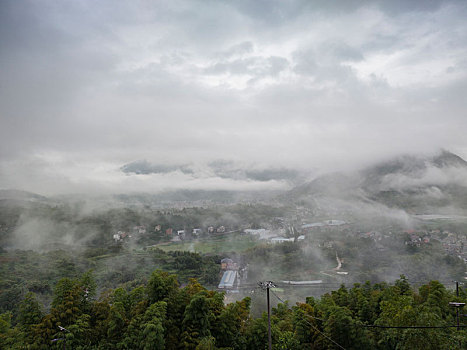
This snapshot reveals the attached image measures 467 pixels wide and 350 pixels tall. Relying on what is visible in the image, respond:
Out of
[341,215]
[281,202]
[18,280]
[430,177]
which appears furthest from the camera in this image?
[281,202]

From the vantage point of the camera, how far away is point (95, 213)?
5350 cm

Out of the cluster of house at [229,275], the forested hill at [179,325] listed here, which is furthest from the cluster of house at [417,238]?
the forested hill at [179,325]

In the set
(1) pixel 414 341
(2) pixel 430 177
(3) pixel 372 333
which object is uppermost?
(2) pixel 430 177

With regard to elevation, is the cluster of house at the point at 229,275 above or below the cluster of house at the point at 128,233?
below

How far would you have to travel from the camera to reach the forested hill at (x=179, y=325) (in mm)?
10641

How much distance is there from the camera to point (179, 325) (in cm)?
1191

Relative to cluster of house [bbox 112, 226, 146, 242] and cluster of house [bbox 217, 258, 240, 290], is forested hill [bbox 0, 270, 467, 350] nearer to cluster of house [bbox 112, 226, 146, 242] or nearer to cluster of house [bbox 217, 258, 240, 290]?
cluster of house [bbox 217, 258, 240, 290]

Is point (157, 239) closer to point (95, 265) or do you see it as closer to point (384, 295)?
point (95, 265)

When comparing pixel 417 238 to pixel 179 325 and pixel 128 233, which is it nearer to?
pixel 179 325

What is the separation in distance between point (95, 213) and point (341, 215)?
208ft

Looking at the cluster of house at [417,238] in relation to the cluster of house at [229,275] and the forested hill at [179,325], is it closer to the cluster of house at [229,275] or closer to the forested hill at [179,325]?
the cluster of house at [229,275]

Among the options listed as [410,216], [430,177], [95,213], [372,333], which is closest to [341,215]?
[410,216]

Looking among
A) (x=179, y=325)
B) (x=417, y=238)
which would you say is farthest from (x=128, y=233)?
(x=417, y=238)

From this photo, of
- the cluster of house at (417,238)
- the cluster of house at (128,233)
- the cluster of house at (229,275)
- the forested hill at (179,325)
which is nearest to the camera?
the forested hill at (179,325)
